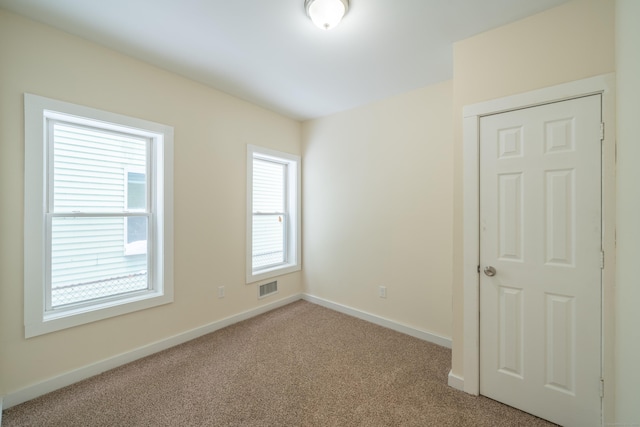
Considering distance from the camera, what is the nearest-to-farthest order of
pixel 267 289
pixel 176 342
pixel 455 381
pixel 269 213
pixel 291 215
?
pixel 455 381 < pixel 176 342 < pixel 267 289 < pixel 269 213 < pixel 291 215

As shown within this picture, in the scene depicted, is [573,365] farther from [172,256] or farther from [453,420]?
[172,256]

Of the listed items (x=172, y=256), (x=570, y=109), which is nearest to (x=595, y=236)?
(x=570, y=109)

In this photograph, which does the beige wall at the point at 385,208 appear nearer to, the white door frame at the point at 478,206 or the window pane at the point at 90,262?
the white door frame at the point at 478,206

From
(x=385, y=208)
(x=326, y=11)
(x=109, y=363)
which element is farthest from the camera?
(x=385, y=208)

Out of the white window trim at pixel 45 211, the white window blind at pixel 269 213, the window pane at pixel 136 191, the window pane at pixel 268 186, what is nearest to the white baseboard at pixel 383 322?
the white window blind at pixel 269 213

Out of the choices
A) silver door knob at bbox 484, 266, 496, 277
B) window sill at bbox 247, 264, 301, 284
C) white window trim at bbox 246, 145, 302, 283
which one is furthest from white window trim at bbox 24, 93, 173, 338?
silver door knob at bbox 484, 266, 496, 277

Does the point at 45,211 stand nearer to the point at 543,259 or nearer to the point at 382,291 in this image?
the point at 382,291

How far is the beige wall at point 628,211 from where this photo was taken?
0.97m

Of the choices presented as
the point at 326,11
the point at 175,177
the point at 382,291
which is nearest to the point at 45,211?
the point at 175,177

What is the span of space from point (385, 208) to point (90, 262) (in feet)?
9.64

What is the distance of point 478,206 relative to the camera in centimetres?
185

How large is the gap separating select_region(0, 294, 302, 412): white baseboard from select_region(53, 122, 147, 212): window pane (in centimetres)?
129

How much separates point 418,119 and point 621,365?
2.35 metres

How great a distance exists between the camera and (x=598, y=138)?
57.4 inches
